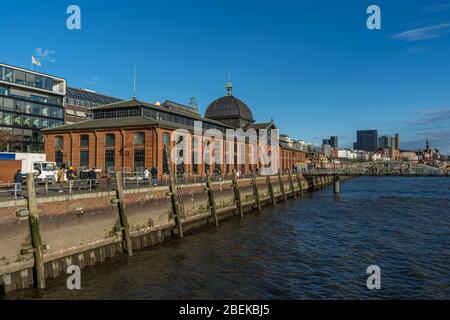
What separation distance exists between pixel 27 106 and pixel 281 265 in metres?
74.7

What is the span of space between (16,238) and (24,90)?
7222 centimetres

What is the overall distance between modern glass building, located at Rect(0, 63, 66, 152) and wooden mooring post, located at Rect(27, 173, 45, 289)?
189 ft

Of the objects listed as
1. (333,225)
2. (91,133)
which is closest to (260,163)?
(91,133)

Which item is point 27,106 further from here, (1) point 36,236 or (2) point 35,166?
(1) point 36,236

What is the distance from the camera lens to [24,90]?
3103 inches

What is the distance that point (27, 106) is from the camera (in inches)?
3093

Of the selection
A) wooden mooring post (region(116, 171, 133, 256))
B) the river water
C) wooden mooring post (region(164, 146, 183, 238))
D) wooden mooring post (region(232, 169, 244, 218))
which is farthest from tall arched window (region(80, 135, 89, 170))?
wooden mooring post (region(116, 171, 133, 256))

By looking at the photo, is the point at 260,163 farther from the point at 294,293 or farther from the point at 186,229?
the point at 294,293

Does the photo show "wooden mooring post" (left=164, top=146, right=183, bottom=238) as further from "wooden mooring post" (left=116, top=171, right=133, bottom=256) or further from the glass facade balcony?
the glass facade balcony

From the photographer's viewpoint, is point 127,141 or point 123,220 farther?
point 127,141

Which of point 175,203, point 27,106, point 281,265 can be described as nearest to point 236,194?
point 175,203

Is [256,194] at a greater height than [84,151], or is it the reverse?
[84,151]

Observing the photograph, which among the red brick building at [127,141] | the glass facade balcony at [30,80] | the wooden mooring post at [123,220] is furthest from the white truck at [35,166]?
the glass facade balcony at [30,80]

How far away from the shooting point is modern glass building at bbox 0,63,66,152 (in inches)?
2906
